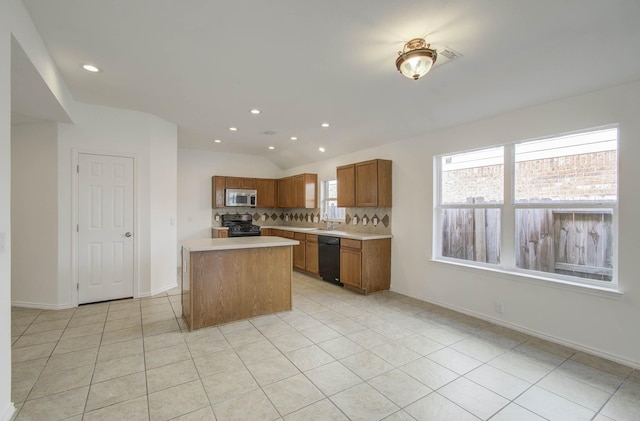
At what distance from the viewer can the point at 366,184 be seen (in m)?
4.97

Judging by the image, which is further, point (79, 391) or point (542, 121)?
point (542, 121)

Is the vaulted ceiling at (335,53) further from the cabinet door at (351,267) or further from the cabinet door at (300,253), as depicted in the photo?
the cabinet door at (300,253)

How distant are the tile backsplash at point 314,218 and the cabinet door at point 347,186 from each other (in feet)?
1.33

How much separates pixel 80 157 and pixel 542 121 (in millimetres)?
5554

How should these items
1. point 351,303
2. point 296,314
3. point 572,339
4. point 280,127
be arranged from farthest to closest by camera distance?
1. point 280,127
2. point 351,303
3. point 296,314
4. point 572,339

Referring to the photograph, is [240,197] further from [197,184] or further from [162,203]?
[162,203]

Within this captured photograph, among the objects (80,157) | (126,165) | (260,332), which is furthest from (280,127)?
(260,332)

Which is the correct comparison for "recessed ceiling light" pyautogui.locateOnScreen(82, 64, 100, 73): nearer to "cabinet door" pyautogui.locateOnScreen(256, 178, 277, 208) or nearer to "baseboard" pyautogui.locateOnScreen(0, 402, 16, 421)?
"baseboard" pyautogui.locateOnScreen(0, 402, 16, 421)

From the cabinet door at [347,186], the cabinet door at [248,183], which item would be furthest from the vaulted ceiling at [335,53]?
the cabinet door at [248,183]

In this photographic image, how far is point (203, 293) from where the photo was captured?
3.27m

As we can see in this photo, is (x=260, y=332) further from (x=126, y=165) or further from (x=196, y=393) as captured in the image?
(x=126, y=165)

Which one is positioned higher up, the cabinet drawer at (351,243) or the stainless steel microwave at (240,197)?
the stainless steel microwave at (240,197)

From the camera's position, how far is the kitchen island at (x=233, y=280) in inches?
127

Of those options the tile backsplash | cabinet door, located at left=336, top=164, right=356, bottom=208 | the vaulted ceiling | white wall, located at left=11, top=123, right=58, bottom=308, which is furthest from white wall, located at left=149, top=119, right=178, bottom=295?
cabinet door, located at left=336, top=164, right=356, bottom=208
